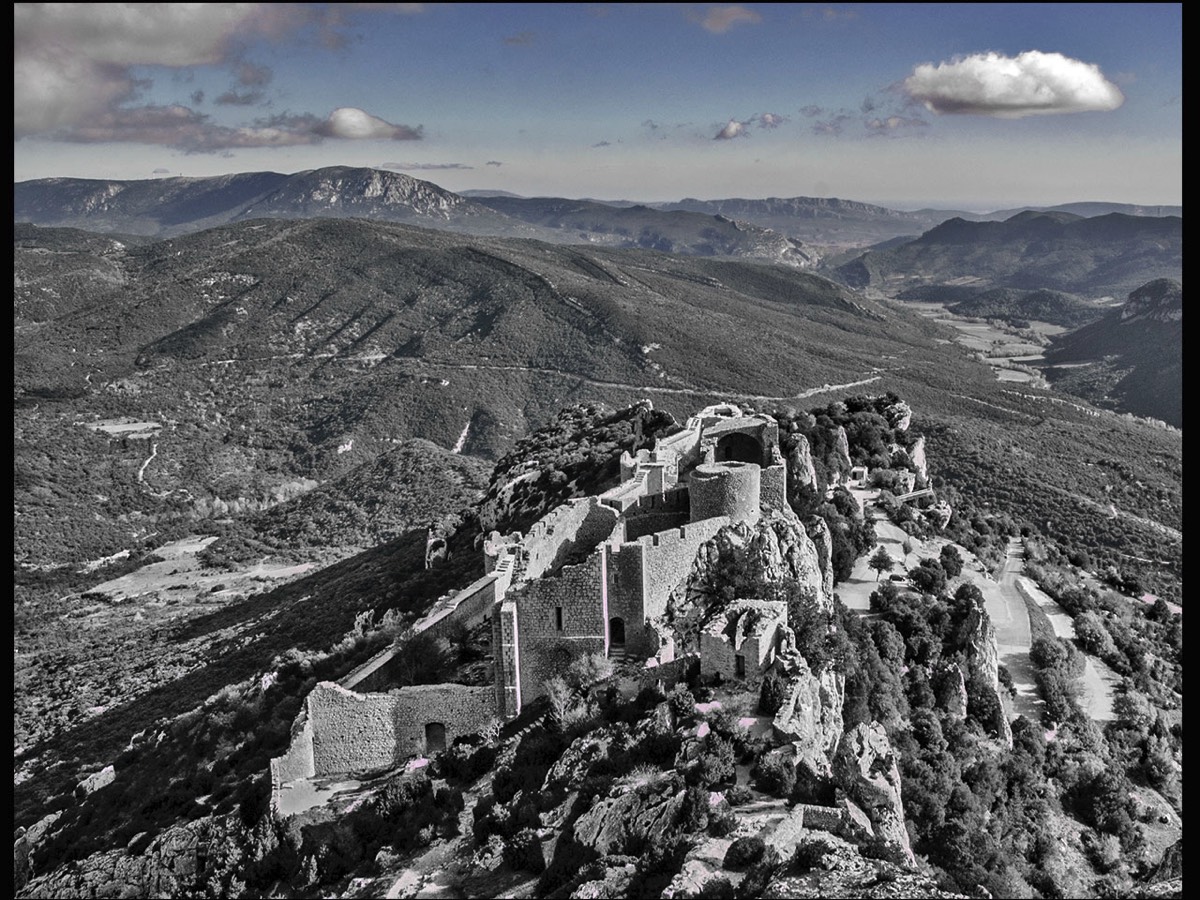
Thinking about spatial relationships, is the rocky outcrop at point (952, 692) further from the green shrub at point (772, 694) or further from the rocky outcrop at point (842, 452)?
the rocky outcrop at point (842, 452)

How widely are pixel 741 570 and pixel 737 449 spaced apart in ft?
30.9

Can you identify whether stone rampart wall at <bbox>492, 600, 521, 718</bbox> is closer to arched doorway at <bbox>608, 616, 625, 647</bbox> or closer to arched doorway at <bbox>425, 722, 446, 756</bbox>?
arched doorway at <bbox>425, 722, 446, 756</bbox>

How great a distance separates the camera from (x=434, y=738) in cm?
1828

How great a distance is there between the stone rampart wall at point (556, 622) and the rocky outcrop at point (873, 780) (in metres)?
4.36

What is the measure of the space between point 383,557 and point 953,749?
2735cm

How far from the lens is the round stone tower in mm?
22859

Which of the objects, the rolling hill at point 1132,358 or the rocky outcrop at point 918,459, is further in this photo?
the rolling hill at point 1132,358

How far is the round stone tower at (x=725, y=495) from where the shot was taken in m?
22.9

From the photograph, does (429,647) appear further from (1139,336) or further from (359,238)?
(1139,336)

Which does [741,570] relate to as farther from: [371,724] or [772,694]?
[371,724]

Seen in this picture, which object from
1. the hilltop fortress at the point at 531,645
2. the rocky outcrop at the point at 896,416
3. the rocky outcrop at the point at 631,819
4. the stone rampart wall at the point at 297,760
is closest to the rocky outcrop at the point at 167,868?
the stone rampart wall at the point at 297,760

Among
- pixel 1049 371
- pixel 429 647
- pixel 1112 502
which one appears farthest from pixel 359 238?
pixel 429 647

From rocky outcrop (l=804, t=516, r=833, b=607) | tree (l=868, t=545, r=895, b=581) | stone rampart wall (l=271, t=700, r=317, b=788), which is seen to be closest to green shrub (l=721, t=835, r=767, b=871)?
stone rampart wall (l=271, t=700, r=317, b=788)
